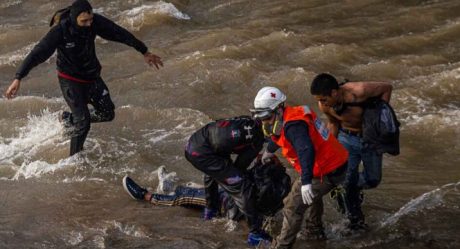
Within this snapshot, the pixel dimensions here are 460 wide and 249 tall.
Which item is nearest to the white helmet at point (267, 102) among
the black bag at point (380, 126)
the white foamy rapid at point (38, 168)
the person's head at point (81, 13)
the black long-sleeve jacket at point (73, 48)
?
the black bag at point (380, 126)

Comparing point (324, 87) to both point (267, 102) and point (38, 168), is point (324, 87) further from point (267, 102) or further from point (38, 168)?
point (38, 168)

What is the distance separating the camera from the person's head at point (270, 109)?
5801 millimetres

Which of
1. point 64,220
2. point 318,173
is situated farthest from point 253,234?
point 64,220

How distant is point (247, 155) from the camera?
665cm

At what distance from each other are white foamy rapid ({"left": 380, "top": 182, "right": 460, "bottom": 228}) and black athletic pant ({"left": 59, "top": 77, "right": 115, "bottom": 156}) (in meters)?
3.54

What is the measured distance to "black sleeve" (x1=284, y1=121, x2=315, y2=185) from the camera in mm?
5527

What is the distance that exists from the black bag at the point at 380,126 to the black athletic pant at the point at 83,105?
3433 millimetres

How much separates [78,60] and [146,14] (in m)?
7.45

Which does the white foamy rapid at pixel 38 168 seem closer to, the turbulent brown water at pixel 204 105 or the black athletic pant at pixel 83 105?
the turbulent brown water at pixel 204 105

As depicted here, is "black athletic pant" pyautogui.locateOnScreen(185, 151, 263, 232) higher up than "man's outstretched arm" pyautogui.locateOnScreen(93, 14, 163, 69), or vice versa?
"man's outstretched arm" pyautogui.locateOnScreen(93, 14, 163, 69)

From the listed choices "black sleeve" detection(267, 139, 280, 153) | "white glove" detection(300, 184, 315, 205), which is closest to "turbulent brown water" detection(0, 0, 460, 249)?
"black sleeve" detection(267, 139, 280, 153)

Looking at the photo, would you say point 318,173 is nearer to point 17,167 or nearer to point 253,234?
point 253,234

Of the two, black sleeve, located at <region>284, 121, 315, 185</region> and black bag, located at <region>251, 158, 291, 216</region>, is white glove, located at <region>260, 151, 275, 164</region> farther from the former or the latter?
black sleeve, located at <region>284, 121, 315, 185</region>

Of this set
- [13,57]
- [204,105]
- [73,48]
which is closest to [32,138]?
[73,48]
